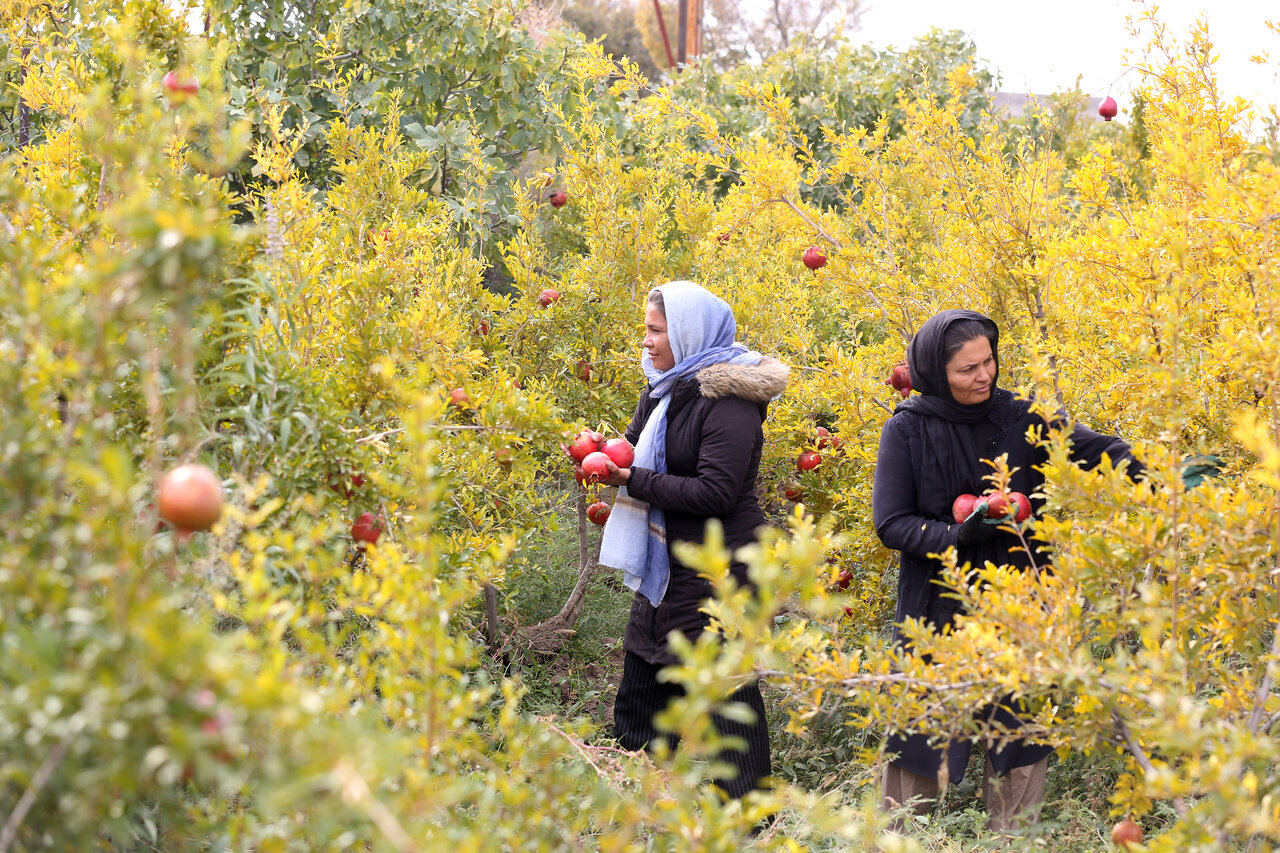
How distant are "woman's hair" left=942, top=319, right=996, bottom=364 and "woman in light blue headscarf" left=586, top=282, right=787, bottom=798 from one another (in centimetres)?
47

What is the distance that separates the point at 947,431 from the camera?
273cm

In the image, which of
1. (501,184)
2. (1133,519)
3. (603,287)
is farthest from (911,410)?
(501,184)

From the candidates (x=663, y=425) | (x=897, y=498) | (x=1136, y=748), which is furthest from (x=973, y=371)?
(x=1136, y=748)

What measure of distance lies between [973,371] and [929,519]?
0.42 metres

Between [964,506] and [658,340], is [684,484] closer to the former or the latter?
[658,340]

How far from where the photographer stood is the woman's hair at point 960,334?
2.67 metres

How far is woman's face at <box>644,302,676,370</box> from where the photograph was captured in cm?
302

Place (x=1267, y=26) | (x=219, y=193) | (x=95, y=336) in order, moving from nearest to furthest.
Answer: (x=95, y=336)
(x=219, y=193)
(x=1267, y=26)

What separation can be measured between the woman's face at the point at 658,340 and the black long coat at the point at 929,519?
2.27 ft

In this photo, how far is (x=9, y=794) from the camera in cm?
101

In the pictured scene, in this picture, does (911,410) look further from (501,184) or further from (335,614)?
(501,184)

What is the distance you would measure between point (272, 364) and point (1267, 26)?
2569mm

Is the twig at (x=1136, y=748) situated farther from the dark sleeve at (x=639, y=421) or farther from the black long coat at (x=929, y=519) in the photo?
the dark sleeve at (x=639, y=421)

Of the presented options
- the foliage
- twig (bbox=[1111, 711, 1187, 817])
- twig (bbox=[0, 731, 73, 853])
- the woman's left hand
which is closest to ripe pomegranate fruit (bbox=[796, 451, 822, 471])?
the foliage
